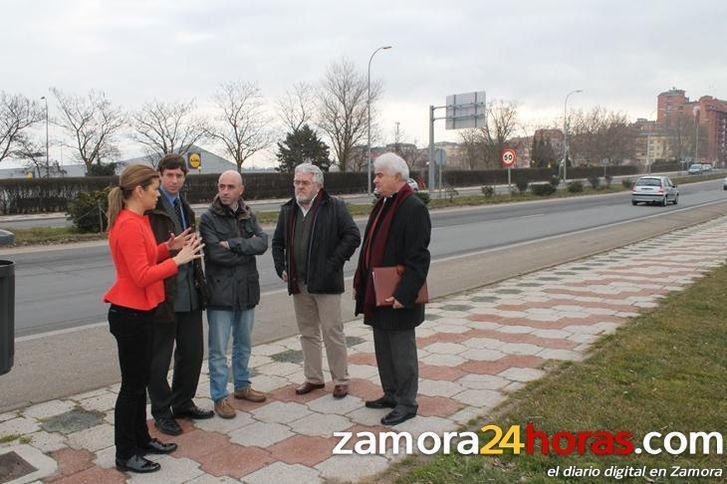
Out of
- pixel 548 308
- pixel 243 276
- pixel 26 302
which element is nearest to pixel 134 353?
pixel 243 276

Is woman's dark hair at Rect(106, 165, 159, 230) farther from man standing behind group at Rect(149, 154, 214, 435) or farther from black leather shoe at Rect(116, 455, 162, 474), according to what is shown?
black leather shoe at Rect(116, 455, 162, 474)

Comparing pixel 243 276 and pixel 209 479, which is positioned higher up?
pixel 243 276

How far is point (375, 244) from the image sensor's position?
169 inches

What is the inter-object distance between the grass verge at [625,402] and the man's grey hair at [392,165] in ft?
5.89

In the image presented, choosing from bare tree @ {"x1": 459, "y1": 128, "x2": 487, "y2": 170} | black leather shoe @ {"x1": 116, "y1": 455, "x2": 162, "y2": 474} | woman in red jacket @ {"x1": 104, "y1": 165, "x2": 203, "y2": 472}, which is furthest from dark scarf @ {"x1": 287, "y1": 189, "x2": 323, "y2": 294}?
bare tree @ {"x1": 459, "y1": 128, "x2": 487, "y2": 170}

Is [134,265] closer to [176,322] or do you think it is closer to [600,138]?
[176,322]

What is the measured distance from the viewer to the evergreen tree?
50825 mm

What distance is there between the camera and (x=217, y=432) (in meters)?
4.13

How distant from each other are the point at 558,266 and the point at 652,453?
28.4ft

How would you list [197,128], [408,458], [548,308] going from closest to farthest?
[408,458] → [548,308] → [197,128]

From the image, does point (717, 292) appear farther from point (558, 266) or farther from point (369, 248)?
point (369, 248)

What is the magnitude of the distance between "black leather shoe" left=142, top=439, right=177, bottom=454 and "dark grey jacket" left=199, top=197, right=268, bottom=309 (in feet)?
3.27

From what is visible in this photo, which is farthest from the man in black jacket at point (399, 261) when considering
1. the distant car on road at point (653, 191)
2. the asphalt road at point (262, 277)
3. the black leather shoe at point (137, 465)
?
the distant car on road at point (653, 191)

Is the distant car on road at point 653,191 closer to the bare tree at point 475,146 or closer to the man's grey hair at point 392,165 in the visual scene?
the man's grey hair at point 392,165
